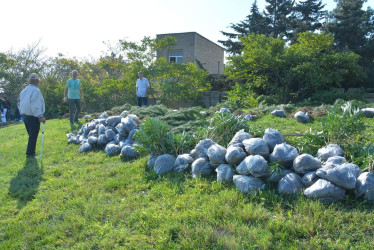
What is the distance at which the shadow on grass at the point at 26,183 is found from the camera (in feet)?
12.8

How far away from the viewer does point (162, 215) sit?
2969mm

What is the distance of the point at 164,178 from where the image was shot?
3.94 meters

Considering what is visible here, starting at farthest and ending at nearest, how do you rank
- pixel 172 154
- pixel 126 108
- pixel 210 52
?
pixel 210 52 < pixel 126 108 < pixel 172 154

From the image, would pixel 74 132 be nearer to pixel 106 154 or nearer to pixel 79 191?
pixel 106 154

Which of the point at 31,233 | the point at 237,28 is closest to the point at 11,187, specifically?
the point at 31,233

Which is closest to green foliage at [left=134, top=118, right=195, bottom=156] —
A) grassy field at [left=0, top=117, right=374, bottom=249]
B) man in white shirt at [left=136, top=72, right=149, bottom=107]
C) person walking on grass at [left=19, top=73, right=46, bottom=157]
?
grassy field at [left=0, top=117, right=374, bottom=249]

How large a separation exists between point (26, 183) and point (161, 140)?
214cm

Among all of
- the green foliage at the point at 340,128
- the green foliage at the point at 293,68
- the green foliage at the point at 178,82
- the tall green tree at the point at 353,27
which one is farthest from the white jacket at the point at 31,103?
the tall green tree at the point at 353,27

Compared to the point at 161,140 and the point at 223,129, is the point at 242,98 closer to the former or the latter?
the point at 223,129

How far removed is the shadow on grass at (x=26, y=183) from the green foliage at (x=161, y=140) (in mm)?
1709

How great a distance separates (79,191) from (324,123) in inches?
134

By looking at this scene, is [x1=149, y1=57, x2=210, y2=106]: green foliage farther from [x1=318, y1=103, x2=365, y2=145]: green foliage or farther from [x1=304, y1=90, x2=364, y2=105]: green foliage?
[x1=318, y1=103, x2=365, y2=145]: green foliage

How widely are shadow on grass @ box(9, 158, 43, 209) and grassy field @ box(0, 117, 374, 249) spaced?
0.6 inches

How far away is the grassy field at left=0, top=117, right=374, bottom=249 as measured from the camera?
2.42 meters
